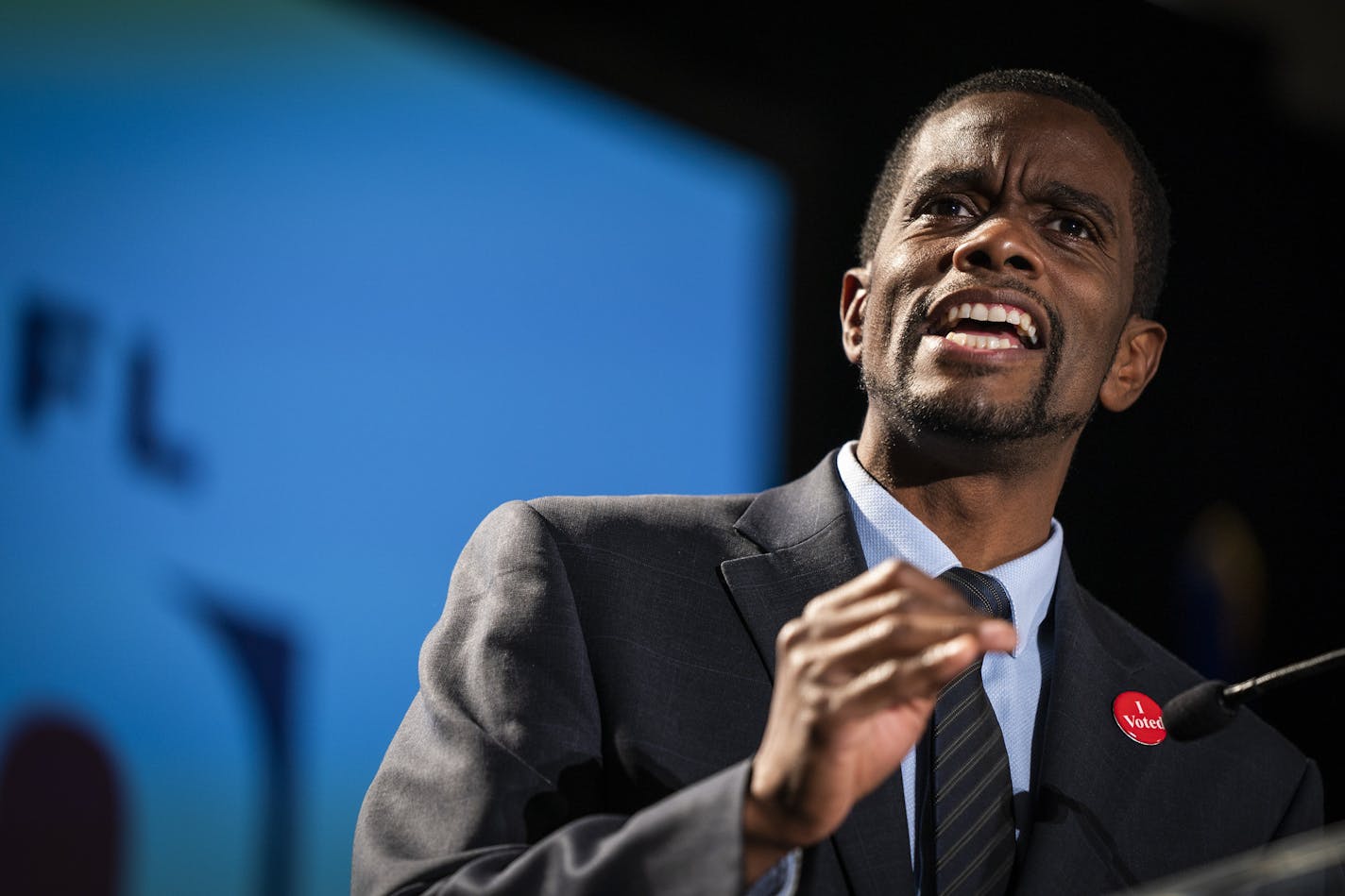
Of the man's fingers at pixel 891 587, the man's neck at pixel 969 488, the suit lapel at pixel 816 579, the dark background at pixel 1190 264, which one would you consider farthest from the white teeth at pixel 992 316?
the dark background at pixel 1190 264

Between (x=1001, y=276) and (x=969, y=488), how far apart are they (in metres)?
0.30

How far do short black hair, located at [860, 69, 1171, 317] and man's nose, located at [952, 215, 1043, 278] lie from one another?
31 centimetres

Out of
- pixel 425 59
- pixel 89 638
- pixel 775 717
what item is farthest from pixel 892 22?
pixel 775 717

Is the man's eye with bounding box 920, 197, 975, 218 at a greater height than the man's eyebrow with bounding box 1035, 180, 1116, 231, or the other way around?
the man's eyebrow with bounding box 1035, 180, 1116, 231

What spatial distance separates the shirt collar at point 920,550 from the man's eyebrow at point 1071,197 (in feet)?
1.52

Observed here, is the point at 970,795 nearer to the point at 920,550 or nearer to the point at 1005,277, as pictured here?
the point at 920,550

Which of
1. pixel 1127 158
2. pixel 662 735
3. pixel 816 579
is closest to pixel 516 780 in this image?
pixel 662 735

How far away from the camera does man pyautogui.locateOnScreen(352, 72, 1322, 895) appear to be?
119 cm

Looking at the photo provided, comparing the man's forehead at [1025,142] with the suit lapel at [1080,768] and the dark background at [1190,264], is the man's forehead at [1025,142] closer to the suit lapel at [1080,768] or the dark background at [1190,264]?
the suit lapel at [1080,768]

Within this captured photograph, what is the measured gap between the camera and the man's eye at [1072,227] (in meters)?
2.07

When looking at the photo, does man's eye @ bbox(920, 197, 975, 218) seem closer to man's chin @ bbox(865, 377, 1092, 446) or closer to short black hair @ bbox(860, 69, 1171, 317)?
short black hair @ bbox(860, 69, 1171, 317)

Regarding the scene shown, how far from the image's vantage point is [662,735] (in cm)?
164

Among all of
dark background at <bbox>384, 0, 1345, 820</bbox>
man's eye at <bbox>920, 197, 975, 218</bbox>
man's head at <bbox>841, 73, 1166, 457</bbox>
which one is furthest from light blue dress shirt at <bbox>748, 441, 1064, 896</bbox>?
dark background at <bbox>384, 0, 1345, 820</bbox>

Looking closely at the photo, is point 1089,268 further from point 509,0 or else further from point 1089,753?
point 509,0
